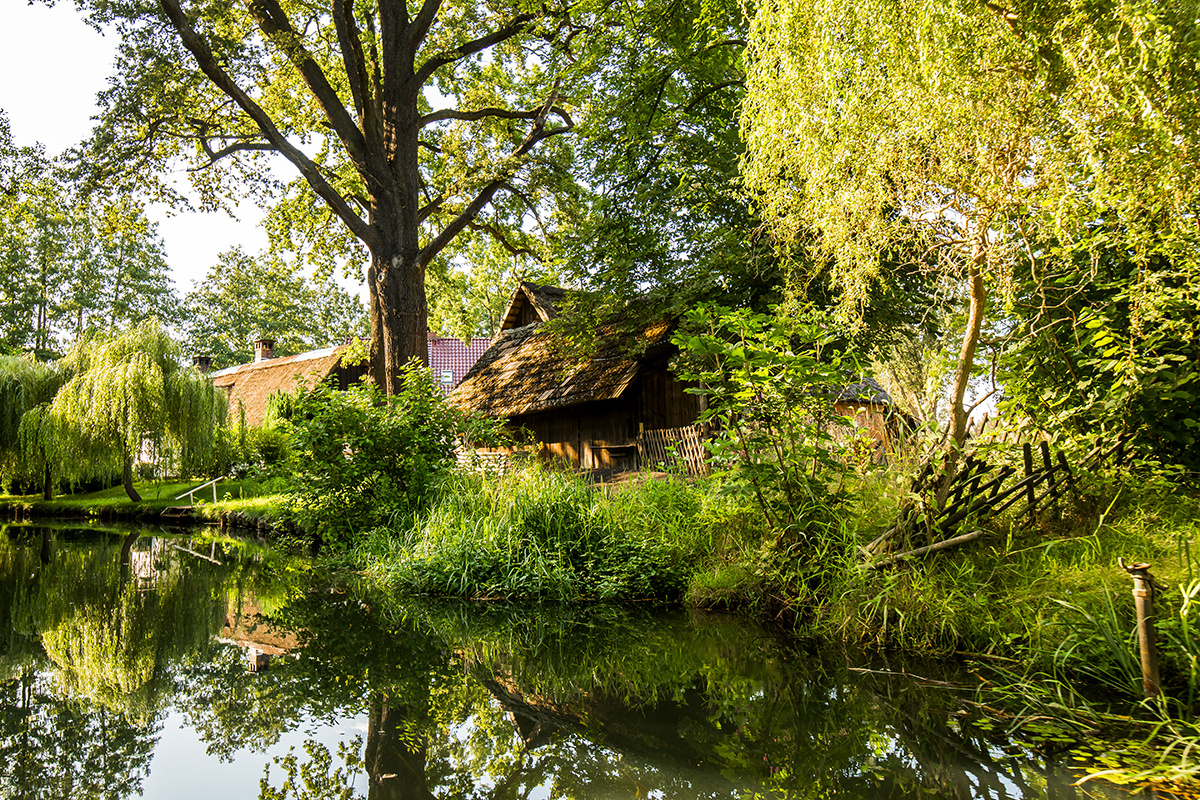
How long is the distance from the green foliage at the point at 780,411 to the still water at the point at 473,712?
1.17 meters

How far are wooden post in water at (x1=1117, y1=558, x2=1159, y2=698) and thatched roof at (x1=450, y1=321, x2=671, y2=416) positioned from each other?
9.97 metres

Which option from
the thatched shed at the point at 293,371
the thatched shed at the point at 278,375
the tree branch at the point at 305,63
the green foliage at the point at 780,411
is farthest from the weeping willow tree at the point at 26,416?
the green foliage at the point at 780,411

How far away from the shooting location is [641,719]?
13.2 feet

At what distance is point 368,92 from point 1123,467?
1432 centimetres

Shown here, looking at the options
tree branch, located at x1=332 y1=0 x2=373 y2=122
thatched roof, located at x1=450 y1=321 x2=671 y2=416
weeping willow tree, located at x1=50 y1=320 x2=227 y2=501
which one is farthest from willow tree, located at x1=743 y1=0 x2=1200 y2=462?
weeping willow tree, located at x1=50 y1=320 x2=227 y2=501

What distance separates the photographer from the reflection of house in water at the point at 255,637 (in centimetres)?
545

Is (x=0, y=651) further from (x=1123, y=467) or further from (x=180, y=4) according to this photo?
(x=180, y=4)

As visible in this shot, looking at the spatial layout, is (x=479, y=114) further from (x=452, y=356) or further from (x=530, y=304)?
(x=452, y=356)

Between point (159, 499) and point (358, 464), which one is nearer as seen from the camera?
point (358, 464)

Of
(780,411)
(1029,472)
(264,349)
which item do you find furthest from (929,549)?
(264,349)

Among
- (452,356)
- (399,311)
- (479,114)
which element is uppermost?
(479,114)

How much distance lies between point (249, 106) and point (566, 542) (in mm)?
10042

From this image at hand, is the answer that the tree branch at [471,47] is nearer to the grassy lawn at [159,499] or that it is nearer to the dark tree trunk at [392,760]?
the grassy lawn at [159,499]

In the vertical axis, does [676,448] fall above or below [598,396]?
below
